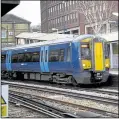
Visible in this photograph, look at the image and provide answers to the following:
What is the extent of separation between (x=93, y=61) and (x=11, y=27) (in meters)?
53.4

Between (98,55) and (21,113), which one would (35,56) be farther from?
(21,113)

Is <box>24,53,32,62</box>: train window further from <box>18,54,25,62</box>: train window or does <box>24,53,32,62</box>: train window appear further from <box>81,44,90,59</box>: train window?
<box>81,44,90,59</box>: train window

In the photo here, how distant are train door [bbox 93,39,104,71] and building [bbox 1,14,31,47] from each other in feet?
151

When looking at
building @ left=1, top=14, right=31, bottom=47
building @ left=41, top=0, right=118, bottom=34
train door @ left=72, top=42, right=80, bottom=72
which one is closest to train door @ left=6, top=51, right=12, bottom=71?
train door @ left=72, top=42, right=80, bottom=72

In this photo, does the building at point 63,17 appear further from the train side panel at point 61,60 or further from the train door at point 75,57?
the train door at point 75,57

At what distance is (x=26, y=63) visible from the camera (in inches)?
1035

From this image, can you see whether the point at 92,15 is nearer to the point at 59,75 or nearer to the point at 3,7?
the point at 59,75

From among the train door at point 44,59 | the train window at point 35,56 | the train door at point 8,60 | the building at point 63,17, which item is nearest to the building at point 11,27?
the building at point 63,17

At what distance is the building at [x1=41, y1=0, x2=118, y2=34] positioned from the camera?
75.3 metres

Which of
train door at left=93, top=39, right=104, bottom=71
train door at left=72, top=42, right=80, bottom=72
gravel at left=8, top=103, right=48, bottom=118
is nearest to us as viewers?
gravel at left=8, top=103, right=48, bottom=118

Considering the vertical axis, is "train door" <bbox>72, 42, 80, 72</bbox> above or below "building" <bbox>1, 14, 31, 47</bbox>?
below

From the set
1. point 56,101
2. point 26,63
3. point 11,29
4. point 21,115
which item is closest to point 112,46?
point 26,63

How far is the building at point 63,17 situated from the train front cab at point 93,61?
50824 millimetres

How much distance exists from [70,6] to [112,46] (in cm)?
4356
